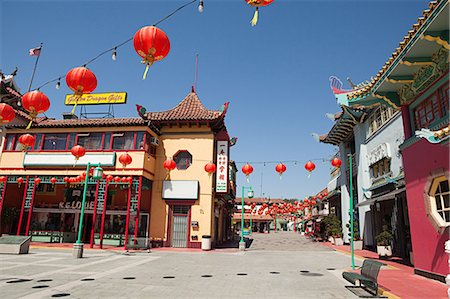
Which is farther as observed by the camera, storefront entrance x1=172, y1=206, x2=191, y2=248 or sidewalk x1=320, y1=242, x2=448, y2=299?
storefront entrance x1=172, y1=206, x2=191, y2=248

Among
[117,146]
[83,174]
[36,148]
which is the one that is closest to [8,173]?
[36,148]

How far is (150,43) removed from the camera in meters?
6.96

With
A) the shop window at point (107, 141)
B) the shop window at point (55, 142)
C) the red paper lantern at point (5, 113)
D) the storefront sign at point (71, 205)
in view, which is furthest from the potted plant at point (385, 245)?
the shop window at point (55, 142)

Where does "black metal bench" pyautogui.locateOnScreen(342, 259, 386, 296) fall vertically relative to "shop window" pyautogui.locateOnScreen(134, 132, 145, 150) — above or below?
below

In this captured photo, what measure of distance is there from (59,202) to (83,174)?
6.51m

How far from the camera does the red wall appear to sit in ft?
30.9

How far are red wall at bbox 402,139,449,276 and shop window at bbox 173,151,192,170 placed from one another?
14.9 metres

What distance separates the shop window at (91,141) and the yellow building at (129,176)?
7 centimetres

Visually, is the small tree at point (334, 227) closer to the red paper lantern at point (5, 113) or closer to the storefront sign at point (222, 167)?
the storefront sign at point (222, 167)

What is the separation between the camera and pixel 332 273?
11602mm

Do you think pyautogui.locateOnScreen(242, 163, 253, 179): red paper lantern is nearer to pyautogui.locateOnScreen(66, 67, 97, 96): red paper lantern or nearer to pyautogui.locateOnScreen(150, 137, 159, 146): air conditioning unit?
pyautogui.locateOnScreen(150, 137, 159, 146): air conditioning unit

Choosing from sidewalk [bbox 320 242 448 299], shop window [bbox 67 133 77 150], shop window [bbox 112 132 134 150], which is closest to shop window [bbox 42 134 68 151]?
shop window [bbox 67 133 77 150]

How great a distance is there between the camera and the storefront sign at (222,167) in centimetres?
2278

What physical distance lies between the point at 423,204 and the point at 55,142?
939 inches
